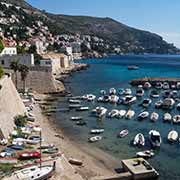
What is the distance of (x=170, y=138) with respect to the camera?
38.5m

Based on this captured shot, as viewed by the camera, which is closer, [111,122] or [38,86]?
[111,122]

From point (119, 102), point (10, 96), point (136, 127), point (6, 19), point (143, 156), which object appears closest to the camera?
point (143, 156)

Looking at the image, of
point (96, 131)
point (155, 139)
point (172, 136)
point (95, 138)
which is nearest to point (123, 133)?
point (96, 131)

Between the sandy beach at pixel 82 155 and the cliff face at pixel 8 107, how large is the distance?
332 centimetres

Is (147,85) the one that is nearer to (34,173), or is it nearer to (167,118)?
(167,118)

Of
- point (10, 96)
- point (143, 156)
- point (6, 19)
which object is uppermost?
point (6, 19)

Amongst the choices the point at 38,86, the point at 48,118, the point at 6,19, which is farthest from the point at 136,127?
the point at 6,19

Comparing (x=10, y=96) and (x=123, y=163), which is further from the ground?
(x=10, y=96)

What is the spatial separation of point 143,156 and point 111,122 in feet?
45.8

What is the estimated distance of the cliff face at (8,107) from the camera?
34.8m

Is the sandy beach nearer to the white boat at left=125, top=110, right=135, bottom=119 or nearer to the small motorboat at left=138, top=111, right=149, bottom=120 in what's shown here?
the white boat at left=125, top=110, right=135, bottom=119

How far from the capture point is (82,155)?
33.1 meters

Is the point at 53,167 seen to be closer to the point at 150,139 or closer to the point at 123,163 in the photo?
the point at 123,163

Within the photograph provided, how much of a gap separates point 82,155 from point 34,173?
8033 millimetres
